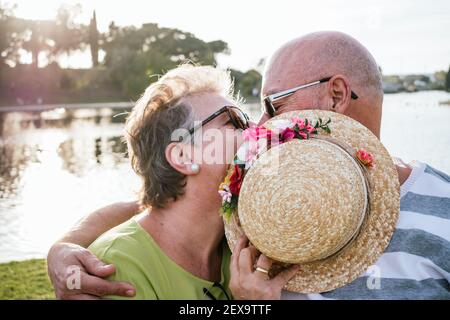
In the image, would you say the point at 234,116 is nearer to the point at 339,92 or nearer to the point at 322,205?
the point at 339,92

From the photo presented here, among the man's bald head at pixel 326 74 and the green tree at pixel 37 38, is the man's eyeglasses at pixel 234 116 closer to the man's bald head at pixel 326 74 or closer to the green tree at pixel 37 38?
the man's bald head at pixel 326 74

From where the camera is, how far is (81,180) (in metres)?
18.0

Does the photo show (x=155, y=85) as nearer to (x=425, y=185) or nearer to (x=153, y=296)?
(x=153, y=296)

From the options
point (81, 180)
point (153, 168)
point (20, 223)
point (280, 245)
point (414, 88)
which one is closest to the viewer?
point (280, 245)

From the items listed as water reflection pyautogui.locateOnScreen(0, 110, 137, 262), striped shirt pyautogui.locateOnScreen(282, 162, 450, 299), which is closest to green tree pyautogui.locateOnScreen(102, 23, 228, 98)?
water reflection pyautogui.locateOnScreen(0, 110, 137, 262)

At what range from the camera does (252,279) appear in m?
2.37

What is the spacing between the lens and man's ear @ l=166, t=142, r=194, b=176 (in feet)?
9.45

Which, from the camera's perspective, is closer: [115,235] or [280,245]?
[280,245]

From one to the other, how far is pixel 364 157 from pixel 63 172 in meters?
19.0

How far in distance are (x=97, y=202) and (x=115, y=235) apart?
11.8m

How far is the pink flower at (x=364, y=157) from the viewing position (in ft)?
8.20

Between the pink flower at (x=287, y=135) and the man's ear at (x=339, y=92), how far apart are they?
→ 0.61 metres
